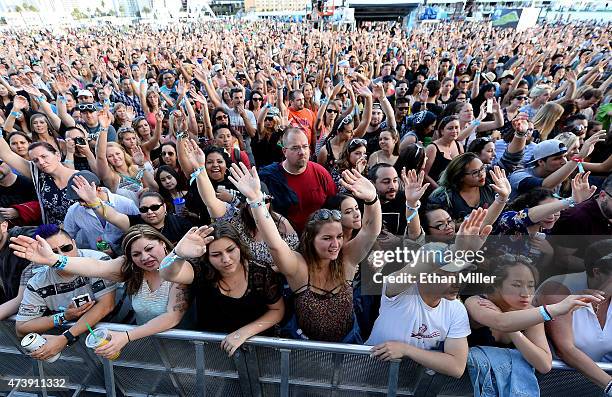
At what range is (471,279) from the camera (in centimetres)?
195

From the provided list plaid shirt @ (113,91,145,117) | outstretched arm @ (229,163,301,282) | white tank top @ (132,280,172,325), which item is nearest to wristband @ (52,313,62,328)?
white tank top @ (132,280,172,325)

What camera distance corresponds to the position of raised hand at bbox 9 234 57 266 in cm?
188

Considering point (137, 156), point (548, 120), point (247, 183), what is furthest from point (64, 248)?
point (548, 120)

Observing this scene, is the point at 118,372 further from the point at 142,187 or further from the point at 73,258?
the point at 142,187

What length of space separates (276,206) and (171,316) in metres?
1.37

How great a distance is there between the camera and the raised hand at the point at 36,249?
1.88 m

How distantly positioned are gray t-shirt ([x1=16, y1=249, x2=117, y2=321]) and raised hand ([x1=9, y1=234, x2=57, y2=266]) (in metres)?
0.19

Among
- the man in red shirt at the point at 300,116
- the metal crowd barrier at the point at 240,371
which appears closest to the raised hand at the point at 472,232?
the metal crowd barrier at the point at 240,371

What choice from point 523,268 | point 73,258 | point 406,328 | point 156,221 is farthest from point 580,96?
point 73,258

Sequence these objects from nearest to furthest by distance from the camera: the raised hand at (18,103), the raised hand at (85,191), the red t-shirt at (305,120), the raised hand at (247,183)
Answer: the raised hand at (247,183)
the raised hand at (85,191)
the raised hand at (18,103)
the red t-shirt at (305,120)

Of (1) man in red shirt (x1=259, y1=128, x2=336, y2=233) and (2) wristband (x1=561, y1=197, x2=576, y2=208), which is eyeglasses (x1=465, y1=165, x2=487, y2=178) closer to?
(2) wristband (x1=561, y1=197, x2=576, y2=208)

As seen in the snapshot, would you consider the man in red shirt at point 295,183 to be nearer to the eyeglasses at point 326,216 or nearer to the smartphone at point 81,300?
the eyeglasses at point 326,216

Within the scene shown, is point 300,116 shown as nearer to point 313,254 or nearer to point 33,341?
point 313,254

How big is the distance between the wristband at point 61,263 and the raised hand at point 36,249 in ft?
0.07
